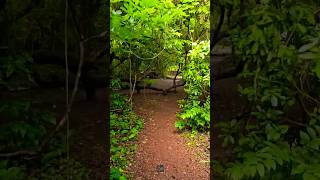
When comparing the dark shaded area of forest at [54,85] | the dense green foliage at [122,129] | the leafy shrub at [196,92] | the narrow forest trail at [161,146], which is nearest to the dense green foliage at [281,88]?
the dark shaded area of forest at [54,85]

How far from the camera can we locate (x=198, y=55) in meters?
3.10

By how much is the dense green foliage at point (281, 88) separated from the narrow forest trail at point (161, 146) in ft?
4.19

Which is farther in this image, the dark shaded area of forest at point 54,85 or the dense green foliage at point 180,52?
the dense green foliage at point 180,52

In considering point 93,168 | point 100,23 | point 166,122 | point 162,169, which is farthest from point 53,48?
point 166,122

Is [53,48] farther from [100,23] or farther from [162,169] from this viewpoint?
[162,169]

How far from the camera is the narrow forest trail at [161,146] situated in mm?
2629

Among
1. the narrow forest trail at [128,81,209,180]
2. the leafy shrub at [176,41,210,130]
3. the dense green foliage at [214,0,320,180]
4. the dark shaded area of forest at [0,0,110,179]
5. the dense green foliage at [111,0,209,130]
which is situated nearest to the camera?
the dense green foliage at [214,0,320,180]

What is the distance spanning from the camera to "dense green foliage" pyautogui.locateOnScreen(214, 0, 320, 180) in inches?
38.3

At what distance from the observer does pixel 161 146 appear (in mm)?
2842

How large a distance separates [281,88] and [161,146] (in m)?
1.74

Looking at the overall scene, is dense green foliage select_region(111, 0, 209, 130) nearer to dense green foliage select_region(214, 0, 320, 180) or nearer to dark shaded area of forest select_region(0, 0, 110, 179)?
dark shaded area of forest select_region(0, 0, 110, 179)

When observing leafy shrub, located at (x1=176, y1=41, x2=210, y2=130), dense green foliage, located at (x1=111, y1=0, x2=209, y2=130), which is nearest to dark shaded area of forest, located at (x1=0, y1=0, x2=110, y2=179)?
dense green foliage, located at (x1=111, y1=0, x2=209, y2=130)

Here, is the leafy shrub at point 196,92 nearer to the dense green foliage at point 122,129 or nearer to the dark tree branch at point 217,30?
the dense green foliage at point 122,129

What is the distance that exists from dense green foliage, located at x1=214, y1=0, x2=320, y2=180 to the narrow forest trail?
1278 millimetres
